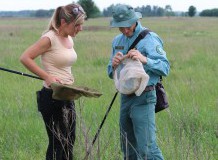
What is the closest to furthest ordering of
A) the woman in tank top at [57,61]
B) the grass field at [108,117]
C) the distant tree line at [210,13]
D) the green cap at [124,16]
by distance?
the green cap at [124,16] → the woman in tank top at [57,61] → the grass field at [108,117] → the distant tree line at [210,13]

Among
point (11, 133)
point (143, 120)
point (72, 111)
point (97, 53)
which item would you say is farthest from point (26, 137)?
point (97, 53)

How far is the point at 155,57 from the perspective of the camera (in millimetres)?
3635

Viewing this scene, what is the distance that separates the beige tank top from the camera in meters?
3.84

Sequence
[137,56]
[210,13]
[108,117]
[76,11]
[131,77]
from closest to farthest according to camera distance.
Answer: [137,56]
[131,77]
[76,11]
[108,117]
[210,13]

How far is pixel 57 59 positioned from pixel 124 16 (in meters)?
0.63

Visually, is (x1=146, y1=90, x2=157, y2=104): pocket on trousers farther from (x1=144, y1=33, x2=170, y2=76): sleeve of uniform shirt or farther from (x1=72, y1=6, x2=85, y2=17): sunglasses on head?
(x1=72, y1=6, x2=85, y2=17): sunglasses on head

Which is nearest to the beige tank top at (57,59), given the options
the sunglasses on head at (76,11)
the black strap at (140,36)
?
→ the sunglasses on head at (76,11)

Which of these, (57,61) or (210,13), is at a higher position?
(57,61)

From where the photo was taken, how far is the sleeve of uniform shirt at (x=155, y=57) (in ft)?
11.8

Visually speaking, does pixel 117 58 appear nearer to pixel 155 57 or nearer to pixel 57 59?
pixel 155 57

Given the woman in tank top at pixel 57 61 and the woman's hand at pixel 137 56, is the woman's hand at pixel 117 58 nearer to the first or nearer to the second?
the woman's hand at pixel 137 56

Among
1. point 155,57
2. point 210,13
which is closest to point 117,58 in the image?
point 155,57

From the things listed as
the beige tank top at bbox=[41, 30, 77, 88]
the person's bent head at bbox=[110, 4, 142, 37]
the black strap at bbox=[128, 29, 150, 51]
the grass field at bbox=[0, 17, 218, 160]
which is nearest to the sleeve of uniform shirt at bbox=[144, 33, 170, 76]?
the black strap at bbox=[128, 29, 150, 51]

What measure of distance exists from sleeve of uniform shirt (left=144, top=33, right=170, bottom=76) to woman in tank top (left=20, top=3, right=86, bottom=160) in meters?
0.57
